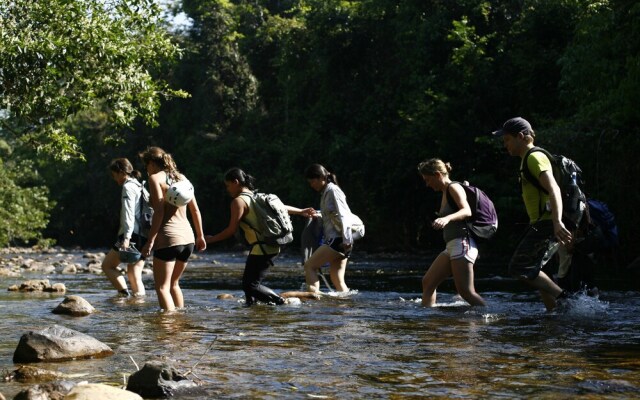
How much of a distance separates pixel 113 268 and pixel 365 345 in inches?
250

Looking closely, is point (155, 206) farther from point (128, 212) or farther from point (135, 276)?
point (135, 276)

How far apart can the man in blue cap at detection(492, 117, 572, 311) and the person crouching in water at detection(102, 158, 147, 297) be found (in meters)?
4.83

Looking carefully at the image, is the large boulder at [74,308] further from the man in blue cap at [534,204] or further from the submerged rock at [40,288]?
the man in blue cap at [534,204]

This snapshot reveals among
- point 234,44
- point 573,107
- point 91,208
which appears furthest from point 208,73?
point 573,107

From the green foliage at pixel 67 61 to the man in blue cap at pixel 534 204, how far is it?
9.27 meters

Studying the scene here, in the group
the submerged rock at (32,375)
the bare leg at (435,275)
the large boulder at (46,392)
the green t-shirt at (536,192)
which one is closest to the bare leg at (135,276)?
the bare leg at (435,275)

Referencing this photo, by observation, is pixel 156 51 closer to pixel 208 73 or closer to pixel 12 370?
pixel 12 370

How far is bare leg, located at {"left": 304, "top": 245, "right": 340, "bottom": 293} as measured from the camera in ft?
41.1

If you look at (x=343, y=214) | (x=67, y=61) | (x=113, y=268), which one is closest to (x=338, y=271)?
(x=343, y=214)

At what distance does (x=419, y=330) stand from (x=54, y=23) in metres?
10.2

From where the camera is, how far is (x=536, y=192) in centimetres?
891

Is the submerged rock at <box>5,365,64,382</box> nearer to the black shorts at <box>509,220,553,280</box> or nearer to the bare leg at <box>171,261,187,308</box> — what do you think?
the bare leg at <box>171,261,187,308</box>

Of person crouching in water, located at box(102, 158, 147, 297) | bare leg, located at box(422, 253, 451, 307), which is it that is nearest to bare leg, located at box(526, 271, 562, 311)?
bare leg, located at box(422, 253, 451, 307)

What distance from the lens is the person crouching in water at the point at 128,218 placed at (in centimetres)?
1220
